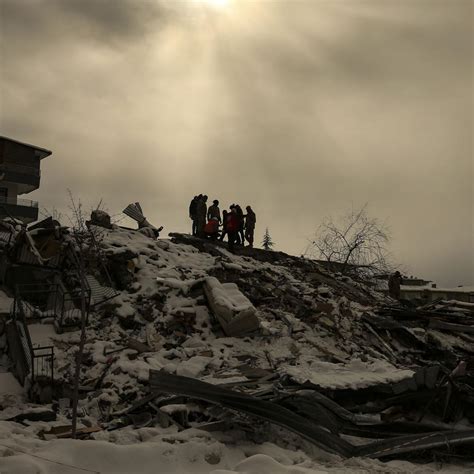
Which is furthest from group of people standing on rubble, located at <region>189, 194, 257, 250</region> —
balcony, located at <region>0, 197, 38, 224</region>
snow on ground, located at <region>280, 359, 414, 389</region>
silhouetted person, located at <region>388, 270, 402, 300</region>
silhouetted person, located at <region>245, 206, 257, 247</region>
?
balcony, located at <region>0, 197, 38, 224</region>

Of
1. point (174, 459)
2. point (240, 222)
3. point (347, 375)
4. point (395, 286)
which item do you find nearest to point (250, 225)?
point (240, 222)

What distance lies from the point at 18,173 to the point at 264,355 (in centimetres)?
3211

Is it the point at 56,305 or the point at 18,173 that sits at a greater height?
the point at 18,173

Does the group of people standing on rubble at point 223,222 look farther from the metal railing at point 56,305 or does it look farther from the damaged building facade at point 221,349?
the metal railing at point 56,305

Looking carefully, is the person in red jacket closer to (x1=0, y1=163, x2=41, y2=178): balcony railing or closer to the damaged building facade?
the damaged building facade

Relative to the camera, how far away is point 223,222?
1716 centimetres

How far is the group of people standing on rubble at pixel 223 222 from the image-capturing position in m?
16.8

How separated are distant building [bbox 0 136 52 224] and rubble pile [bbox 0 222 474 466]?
22.2 metres

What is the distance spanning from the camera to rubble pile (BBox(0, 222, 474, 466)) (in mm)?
5879

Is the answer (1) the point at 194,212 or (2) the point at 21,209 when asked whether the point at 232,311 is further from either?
(2) the point at 21,209

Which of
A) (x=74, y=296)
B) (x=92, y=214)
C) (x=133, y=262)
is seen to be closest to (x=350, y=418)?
(x=74, y=296)

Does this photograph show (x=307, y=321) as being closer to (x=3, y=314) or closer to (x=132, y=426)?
(x=132, y=426)

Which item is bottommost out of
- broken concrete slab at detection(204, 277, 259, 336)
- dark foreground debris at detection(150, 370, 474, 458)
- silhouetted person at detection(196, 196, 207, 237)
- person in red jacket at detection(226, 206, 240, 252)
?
dark foreground debris at detection(150, 370, 474, 458)

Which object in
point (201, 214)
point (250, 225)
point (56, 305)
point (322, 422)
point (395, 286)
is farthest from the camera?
point (201, 214)
